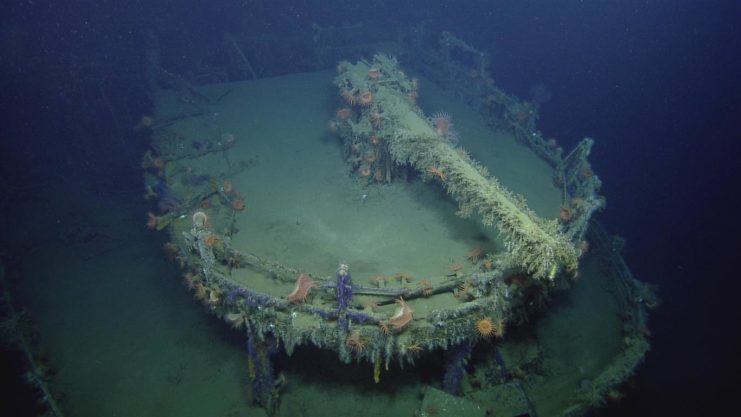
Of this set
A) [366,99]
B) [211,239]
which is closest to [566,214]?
[366,99]

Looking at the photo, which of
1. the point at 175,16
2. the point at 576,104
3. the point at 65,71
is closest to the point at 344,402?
the point at 65,71

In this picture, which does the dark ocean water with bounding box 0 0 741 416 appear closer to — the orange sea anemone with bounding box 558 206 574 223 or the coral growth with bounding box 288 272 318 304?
the orange sea anemone with bounding box 558 206 574 223

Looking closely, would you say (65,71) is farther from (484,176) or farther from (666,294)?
(666,294)

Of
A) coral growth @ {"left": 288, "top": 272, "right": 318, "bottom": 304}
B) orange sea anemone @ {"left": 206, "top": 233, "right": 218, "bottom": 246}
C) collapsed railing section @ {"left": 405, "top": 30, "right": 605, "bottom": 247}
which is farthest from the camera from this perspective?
collapsed railing section @ {"left": 405, "top": 30, "right": 605, "bottom": 247}

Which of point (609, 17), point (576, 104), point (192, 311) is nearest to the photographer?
point (192, 311)

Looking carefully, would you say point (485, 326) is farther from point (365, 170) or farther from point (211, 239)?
point (365, 170)

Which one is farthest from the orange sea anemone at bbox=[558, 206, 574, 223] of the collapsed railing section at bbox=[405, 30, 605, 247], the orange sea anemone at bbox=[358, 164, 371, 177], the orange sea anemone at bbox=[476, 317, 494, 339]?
the orange sea anemone at bbox=[358, 164, 371, 177]

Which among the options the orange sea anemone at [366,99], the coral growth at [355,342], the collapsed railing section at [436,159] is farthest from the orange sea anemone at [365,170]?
the coral growth at [355,342]
